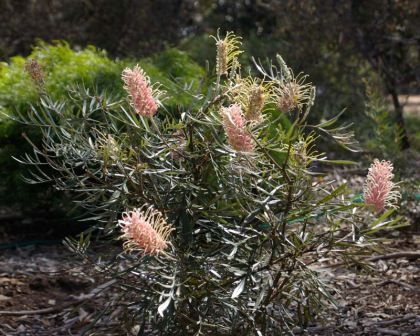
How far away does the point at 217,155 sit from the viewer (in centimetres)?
294

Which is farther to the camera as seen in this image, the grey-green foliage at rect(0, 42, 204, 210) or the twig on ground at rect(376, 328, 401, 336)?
the grey-green foliage at rect(0, 42, 204, 210)

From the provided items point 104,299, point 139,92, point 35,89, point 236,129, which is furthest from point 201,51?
point 236,129

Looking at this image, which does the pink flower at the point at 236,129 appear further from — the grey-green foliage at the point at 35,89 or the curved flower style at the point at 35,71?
the grey-green foliage at the point at 35,89

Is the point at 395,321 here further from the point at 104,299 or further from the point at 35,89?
the point at 35,89

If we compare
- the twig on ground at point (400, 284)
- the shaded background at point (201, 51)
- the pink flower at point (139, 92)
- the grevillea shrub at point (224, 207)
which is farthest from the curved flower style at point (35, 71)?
the shaded background at point (201, 51)

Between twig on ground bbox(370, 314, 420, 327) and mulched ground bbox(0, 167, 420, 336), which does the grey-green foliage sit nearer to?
mulched ground bbox(0, 167, 420, 336)

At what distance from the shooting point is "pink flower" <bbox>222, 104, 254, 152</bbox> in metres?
2.54

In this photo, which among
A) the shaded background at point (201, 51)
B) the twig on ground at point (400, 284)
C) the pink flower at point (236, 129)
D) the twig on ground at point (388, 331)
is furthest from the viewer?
the shaded background at point (201, 51)

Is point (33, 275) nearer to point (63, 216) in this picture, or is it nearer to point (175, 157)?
point (63, 216)

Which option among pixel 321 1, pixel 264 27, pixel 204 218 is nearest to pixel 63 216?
pixel 204 218

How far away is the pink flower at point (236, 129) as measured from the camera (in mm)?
2539

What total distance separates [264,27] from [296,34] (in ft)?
17.6

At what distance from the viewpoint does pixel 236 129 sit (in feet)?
8.35

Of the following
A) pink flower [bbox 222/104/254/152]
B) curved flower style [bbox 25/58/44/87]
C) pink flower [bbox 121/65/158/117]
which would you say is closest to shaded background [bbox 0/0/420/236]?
curved flower style [bbox 25/58/44/87]
